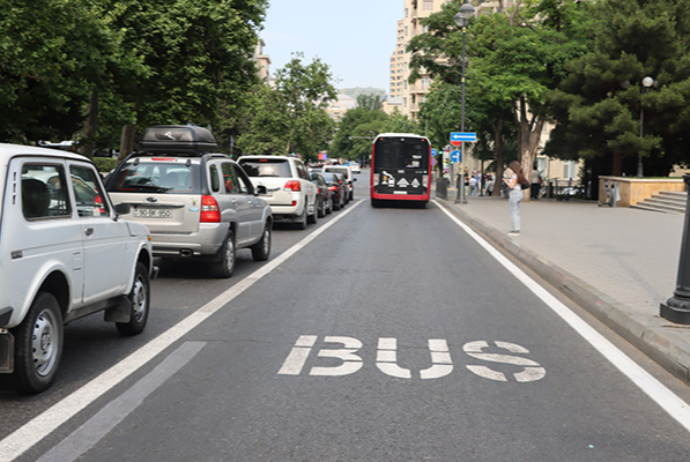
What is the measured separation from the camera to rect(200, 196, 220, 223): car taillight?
9992 mm

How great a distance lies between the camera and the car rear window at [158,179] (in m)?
10.1

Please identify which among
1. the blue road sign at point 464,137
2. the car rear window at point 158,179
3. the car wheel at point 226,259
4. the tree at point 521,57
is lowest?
the car wheel at point 226,259

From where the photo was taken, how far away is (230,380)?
212 inches

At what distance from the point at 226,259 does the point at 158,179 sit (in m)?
1.40

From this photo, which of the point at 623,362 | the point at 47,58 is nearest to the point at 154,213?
the point at 623,362

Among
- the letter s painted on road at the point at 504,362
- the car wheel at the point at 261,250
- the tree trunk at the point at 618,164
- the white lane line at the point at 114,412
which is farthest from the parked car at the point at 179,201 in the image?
the tree trunk at the point at 618,164

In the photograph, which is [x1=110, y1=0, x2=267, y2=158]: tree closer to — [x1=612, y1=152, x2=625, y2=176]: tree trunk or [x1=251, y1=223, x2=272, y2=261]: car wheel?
[x1=251, y1=223, x2=272, y2=261]: car wheel

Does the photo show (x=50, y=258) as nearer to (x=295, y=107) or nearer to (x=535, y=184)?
(x=535, y=184)

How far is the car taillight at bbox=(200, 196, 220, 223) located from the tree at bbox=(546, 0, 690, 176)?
25295 mm

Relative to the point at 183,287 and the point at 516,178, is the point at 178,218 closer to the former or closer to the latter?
the point at 183,287

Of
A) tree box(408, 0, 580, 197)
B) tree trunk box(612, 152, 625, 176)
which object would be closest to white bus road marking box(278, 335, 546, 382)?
tree box(408, 0, 580, 197)

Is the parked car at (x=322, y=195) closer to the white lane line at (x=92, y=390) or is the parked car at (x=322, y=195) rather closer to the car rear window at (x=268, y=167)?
the car rear window at (x=268, y=167)

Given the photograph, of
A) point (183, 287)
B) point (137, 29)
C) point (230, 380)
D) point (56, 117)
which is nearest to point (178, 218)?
point (183, 287)

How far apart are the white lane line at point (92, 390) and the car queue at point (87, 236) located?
278 mm
